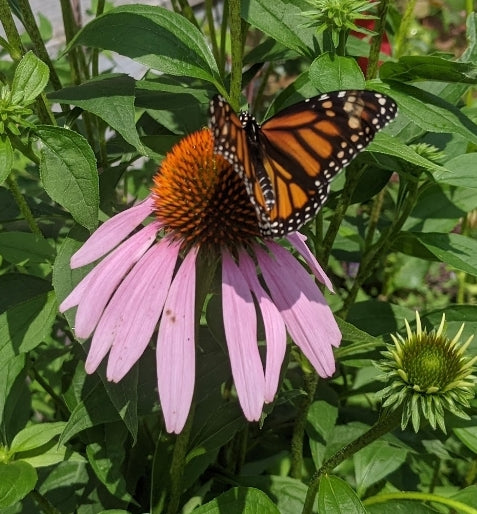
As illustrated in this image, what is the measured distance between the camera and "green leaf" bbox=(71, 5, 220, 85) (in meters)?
0.86

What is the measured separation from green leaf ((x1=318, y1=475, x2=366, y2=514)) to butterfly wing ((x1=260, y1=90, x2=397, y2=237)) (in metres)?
0.32

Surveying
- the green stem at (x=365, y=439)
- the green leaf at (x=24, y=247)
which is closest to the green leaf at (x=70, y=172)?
the green leaf at (x=24, y=247)

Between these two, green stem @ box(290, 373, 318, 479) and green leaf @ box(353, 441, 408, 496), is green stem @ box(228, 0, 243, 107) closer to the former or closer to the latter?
green stem @ box(290, 373, 318, 479)

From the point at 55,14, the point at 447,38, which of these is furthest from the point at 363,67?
the point at 447,38

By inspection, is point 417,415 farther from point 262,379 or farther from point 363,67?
point 363,67

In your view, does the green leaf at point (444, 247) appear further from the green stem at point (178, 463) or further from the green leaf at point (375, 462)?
the green stem at point (178, 463)

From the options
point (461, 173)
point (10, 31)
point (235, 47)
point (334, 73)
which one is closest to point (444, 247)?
point (461, 173)

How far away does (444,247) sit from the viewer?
1068 millimetres

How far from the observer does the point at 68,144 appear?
2.69ft

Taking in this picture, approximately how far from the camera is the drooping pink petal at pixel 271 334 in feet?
2.47

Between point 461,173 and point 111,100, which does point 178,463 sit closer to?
point 111,100

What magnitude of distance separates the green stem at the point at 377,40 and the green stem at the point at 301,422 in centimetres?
47

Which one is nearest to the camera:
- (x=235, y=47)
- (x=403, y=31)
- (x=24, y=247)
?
(x=235, y=47)

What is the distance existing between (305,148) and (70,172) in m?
0.27
